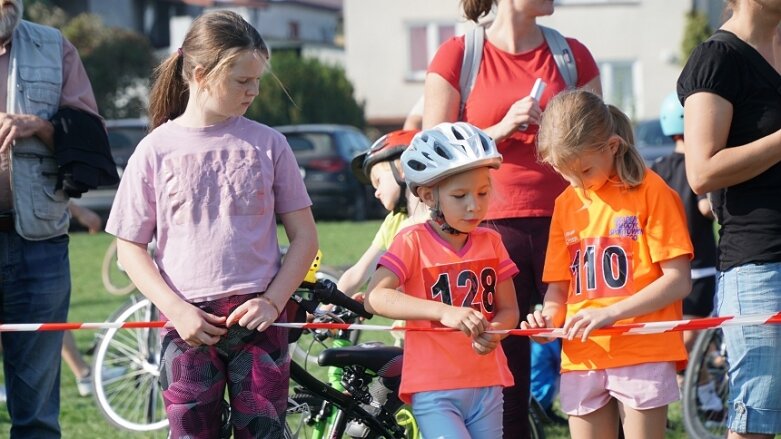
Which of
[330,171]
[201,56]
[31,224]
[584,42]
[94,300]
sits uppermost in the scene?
[584,42]

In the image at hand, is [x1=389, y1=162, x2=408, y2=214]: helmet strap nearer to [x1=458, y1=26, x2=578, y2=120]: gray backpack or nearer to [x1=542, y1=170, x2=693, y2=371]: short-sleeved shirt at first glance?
[x1=458, y1=26, x2=578, y2=120]: gray backpack

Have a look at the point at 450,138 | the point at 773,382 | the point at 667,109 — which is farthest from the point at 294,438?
the point at 667,109

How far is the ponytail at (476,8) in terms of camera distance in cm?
520

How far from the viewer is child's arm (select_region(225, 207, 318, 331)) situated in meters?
3.97

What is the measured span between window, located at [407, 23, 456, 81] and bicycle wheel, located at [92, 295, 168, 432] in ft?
100

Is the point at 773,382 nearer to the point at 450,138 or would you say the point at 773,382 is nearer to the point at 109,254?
the point at 450,138

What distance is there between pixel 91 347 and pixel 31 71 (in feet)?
17.2

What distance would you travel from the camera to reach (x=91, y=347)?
9852 millimetres

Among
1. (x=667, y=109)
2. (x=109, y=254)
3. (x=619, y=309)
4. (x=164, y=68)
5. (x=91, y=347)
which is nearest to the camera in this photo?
(x=619, y=309)

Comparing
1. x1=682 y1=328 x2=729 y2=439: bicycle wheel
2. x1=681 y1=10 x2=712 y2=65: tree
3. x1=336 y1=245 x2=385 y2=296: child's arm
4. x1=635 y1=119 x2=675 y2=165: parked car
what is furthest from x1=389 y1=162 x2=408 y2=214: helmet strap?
x1=681 y1=10 x2=712 y2=65: tree

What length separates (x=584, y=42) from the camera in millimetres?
36344

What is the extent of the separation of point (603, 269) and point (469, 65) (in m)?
1.17

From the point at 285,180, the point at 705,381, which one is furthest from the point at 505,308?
the point at 705,381

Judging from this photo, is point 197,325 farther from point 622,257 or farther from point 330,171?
point 330,171
